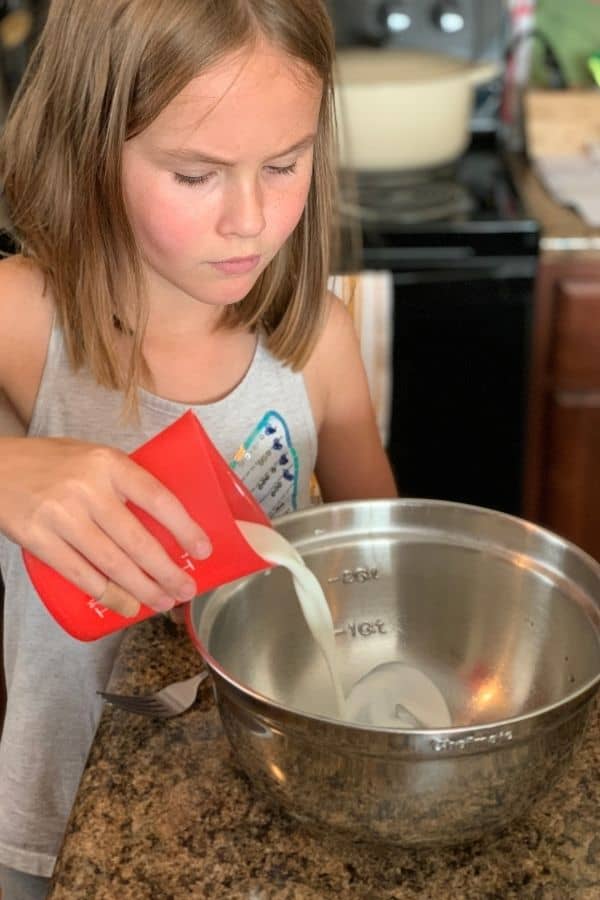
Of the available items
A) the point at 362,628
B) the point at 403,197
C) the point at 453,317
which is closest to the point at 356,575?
the point at 362,628

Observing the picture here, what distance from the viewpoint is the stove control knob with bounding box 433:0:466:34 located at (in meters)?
2.26

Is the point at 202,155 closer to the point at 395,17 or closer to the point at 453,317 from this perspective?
the point at 453,317

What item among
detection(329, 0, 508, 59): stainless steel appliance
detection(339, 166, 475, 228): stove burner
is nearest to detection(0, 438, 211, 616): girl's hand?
detection(339, 166, 475, 228): stove burner

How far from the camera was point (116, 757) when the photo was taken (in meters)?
0.79

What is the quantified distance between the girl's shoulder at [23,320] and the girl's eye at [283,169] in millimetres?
299

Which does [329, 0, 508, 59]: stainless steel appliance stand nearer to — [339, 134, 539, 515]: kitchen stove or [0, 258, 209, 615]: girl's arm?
[339, 134, 539, 515]: kitchen stove

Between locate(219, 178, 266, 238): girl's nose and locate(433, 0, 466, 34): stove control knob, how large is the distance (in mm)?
1563

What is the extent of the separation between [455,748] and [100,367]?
0.59 meters

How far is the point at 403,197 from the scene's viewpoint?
6.82 feet

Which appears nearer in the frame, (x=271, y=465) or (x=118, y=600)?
(x=118, y=600)

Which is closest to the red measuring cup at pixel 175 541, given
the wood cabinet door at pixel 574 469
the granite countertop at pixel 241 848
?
the granite countertop at pixel 241 848

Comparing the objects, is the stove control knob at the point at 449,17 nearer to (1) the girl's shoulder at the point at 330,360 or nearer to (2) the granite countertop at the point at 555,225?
(2) the granite countertop at the point at 555,225

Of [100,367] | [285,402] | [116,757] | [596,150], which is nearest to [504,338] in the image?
[596,150]

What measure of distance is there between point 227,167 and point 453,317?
117 centimetres
